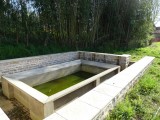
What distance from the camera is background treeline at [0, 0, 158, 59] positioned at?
4.94 metres

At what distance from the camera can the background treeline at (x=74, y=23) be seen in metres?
4.94

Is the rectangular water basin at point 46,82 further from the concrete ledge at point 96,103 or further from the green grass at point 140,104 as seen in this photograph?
the green grass at point 140,104

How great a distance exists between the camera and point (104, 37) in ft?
25.1

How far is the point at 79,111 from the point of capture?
163cm


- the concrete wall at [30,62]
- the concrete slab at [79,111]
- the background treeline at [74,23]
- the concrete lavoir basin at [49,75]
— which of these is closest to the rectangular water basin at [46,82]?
the concrete lavoir basin at [49,75]

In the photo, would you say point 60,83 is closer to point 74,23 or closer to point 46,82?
point 46,82

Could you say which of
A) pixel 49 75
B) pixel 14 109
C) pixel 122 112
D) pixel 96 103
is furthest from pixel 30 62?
pixel 122 112

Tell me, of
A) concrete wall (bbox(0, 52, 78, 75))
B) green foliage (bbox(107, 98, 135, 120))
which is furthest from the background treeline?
green foliage (bbox(107, 98, 135, 120))

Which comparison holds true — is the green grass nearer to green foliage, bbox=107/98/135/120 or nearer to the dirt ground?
green foliage, bbox=107/98/135/120

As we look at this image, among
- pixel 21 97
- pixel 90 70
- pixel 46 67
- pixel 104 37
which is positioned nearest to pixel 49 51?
pixel 46 67

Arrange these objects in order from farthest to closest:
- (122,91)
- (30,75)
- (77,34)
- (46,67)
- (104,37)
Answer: (104,37) → (77,34) → (46,67) → (30,75) → (122,91)

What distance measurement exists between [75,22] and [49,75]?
2.96m

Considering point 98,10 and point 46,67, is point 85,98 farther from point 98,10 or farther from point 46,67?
point 98,10

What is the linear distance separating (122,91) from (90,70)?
2556 millimetres
